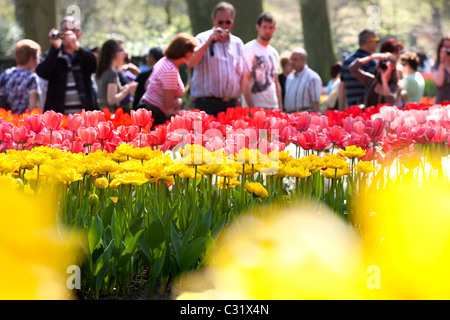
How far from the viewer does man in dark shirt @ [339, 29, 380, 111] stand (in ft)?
27.3

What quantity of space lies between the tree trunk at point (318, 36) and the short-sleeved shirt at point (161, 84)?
1284 centimetres

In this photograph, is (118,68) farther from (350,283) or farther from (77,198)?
(350,283)

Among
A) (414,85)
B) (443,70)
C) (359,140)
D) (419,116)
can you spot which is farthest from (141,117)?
(414,85)

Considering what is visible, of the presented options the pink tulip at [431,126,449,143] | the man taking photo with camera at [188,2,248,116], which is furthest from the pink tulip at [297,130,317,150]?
the man taking photo with camera at [188,2,248,116]

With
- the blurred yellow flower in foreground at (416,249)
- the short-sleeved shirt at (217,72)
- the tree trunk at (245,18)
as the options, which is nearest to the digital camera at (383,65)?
the short-sleeved shirt at (217,72)

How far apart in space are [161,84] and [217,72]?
0.98 m

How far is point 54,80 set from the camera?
21.2 feet

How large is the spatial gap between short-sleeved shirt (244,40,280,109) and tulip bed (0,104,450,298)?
11.4ft

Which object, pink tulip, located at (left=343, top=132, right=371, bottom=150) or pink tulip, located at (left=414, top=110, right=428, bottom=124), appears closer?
pink tulip, located at (left=343, top=132, right=371, bottom=150)

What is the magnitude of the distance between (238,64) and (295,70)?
2.37 m

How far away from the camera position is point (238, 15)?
46.8ft

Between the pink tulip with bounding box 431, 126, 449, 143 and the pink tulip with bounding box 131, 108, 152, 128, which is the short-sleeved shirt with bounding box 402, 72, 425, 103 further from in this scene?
the pink tulip with bounding box 131, 108, 152, 128

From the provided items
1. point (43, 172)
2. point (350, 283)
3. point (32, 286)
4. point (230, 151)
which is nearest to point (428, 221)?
point (350, 283)

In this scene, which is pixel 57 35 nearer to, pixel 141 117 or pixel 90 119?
pixel 90 119
